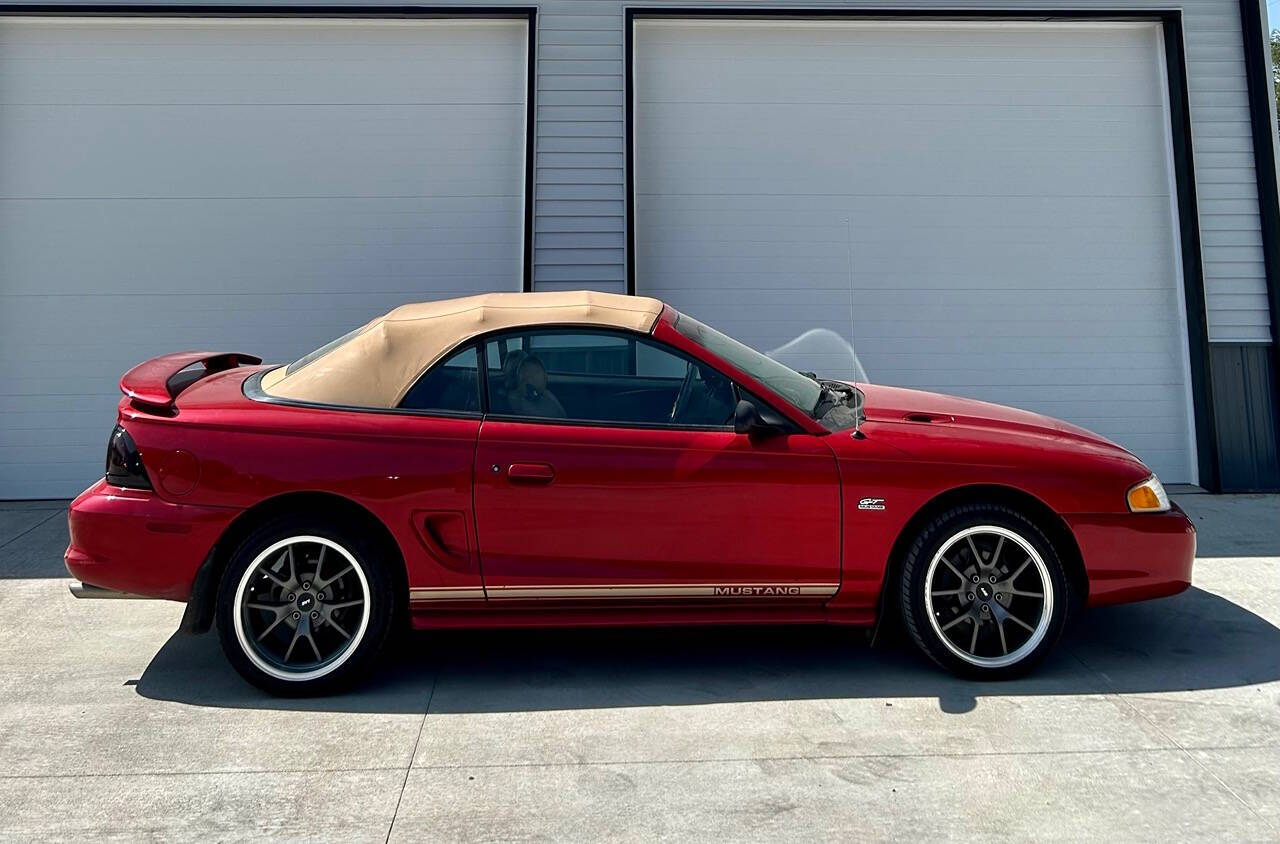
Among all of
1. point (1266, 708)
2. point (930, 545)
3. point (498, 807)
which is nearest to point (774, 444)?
point (930, 545)

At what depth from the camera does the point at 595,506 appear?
4305 mm

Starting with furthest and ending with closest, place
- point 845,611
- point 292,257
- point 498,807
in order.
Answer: point 292,257 < point 845,611 < point 498,807

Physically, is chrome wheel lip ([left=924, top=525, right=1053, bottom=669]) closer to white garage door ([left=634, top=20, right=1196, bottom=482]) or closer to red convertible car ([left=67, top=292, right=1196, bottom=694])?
red convertible car ([left=67, top=292, right=1196, bottom=694])

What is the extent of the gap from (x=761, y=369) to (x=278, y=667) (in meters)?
2.27

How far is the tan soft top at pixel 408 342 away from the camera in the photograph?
4.46 meters

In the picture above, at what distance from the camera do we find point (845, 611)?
14.6 ft

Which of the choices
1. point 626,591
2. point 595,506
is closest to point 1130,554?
point 626,591

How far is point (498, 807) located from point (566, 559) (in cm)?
112

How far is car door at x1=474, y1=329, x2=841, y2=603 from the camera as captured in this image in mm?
4293

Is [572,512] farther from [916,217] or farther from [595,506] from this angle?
[916,217]

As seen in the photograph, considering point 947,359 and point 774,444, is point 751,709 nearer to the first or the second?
point 774,444

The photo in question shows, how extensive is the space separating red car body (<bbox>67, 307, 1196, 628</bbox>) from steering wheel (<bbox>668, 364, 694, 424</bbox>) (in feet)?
0.30

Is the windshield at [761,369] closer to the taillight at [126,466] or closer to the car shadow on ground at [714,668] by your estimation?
the car shadow on ground at [714,668]

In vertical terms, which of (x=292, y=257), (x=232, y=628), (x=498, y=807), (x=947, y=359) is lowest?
(x=498, y=807)
